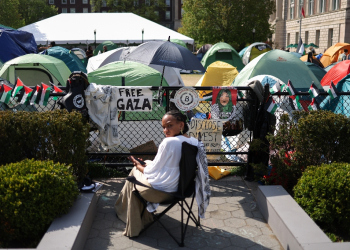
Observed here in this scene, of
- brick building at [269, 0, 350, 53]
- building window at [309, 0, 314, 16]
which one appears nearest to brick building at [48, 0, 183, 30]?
brick building at [269, 0, 350, 53]

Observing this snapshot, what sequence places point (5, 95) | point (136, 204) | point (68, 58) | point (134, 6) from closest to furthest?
1. point (136, 204)
2. point (5, 95)
3. point (68, 58)
4. point (134, 6)

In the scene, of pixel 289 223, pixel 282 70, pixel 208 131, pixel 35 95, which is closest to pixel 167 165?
pixel 289 223

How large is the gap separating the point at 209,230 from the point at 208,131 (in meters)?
1.65

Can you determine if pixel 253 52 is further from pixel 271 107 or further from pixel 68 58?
pixel 271 107

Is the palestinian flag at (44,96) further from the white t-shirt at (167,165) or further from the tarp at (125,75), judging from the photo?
the tarp at (125,75)

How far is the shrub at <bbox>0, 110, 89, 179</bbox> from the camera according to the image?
4.31 meters

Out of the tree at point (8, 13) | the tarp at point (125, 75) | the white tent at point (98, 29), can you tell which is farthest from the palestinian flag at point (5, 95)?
the tree at point (8, 13)

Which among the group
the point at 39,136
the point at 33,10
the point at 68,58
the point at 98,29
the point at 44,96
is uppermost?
the point at 33,10

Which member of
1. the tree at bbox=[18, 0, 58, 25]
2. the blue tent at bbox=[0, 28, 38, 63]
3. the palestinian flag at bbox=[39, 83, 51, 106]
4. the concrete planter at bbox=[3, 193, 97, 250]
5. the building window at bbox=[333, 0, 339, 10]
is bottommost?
the concrete planter at bbox=[3, 193, 97, 250]

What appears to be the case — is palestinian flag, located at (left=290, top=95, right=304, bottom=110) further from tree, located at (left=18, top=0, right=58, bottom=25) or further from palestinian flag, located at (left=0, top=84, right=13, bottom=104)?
tree, located at (left=18, top=0, right=58, bottom=25)

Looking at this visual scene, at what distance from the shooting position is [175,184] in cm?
373

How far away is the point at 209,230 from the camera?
4.13 metres

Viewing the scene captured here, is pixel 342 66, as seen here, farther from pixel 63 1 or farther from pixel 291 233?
pixel 63 1

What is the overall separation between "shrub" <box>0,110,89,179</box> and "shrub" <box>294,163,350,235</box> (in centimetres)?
258
